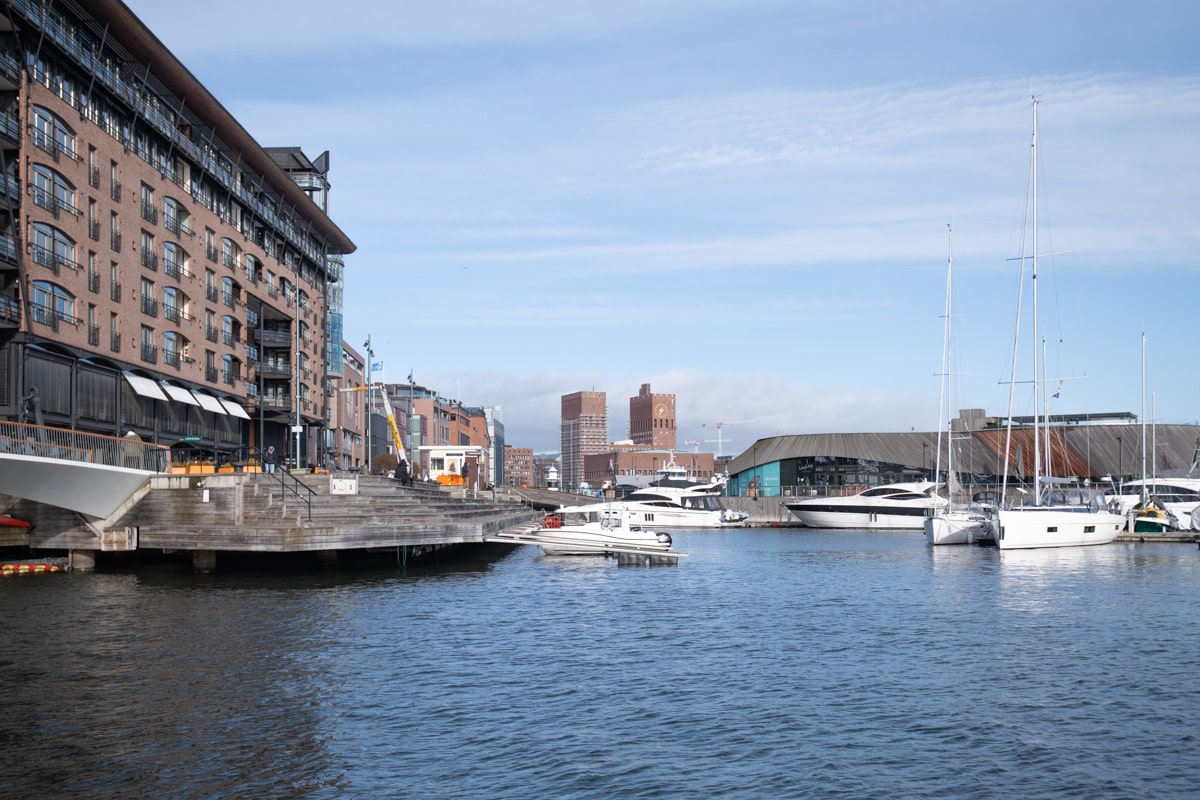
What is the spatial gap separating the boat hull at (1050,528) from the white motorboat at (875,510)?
29.7 metres

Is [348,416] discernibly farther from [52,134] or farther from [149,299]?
[52,134]

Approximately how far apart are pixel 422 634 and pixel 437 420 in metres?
141

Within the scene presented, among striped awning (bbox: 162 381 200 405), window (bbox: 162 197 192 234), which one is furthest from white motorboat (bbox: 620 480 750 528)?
window (bbox: 162 197 192 234)

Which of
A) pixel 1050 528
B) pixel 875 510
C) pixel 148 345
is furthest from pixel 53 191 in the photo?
pixel 875 510

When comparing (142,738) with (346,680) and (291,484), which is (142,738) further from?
(291,484)

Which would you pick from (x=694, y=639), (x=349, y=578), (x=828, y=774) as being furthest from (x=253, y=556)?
(x=828, y=774)

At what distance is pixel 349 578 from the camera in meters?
45.7

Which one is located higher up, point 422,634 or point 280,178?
point 280,178

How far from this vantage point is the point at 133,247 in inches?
2394

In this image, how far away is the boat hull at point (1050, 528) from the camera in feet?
206

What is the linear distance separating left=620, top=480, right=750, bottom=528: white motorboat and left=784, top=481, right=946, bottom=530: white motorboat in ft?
28.5

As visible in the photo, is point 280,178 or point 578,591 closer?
point 578,591

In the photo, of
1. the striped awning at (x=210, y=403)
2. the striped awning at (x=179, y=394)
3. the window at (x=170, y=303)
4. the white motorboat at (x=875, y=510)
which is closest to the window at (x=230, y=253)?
the window at (x=170, y=303)

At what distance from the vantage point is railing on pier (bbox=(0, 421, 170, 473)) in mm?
38250
